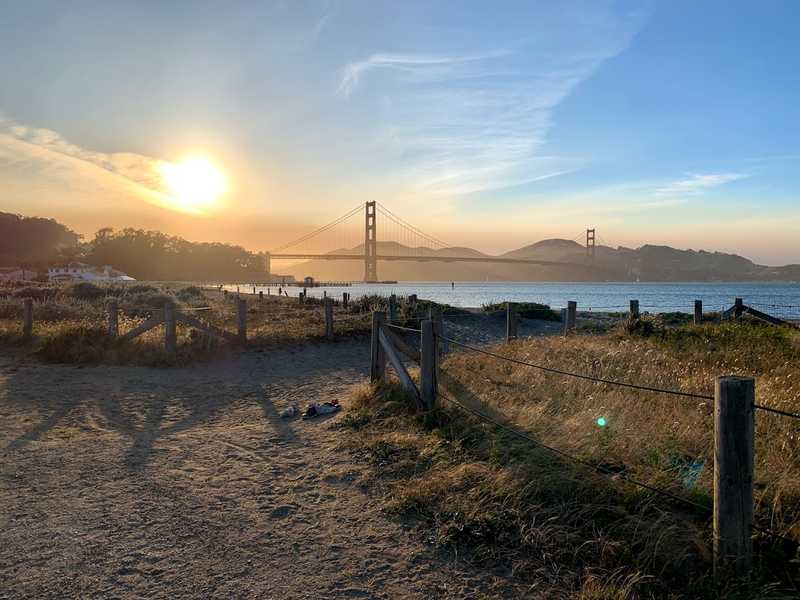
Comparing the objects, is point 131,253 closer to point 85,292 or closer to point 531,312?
point 85,292

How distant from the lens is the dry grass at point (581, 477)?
3.27 metres

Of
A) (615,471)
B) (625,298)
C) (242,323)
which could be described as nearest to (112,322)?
(242,323)

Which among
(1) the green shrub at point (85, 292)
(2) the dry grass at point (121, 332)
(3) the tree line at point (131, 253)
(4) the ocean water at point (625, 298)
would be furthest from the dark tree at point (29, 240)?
(2) the dry grass at point (121, 332)

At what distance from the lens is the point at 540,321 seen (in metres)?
23.3

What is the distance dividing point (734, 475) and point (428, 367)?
13.0ft

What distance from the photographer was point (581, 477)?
4273mm

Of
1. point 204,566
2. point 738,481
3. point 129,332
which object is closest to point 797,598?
point 738,481

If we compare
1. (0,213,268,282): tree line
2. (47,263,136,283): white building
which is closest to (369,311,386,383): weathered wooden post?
(47,263,136,283): white building

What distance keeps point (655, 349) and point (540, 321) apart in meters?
13.4

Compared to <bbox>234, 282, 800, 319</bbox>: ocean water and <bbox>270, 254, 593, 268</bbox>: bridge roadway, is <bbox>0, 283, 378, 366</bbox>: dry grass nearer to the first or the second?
<bbox>234, 282, 800, 319</bbox>: ocean water

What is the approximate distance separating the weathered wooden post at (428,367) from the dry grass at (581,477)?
0.23 meters

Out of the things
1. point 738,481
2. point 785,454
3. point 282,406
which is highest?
point 738,481

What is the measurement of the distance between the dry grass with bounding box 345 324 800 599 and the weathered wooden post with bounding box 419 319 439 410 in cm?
23

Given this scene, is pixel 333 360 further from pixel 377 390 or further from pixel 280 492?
pixel 280 492
